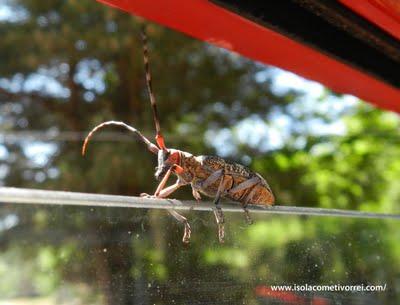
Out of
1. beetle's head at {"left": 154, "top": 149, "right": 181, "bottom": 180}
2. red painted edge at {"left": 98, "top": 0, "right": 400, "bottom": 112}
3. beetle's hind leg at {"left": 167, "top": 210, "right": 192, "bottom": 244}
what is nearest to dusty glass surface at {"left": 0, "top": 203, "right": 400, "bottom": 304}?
beetle's hind leg at {"left": 167, "top": 210, "right": 192, "bottom": 244}

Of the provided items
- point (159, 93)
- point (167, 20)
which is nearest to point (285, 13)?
point (167, 20)

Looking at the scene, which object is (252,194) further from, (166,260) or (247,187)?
(166,260)

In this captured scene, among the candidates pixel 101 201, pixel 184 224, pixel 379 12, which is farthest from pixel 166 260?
pixel 379 12

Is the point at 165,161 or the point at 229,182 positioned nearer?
the point at 165,161

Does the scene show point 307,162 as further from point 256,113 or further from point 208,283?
point 208,283

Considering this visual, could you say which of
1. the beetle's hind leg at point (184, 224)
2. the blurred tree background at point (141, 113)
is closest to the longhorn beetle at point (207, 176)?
the beetle's hind leg at point (184, 224)

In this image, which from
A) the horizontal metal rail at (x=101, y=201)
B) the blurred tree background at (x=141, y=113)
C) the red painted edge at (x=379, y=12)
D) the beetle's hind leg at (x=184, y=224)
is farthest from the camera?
the blurred tree background at (x=141, y=113)

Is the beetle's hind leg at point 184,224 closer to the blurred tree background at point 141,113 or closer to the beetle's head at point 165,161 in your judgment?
the beetle's head at point 165,161
